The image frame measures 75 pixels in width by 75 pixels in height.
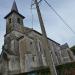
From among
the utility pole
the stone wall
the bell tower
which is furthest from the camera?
the bell tower

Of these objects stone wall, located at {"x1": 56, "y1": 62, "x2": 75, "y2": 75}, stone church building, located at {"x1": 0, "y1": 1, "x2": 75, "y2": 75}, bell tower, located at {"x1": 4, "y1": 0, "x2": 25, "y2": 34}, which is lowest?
stone wall, located at {"x1": 56, "y1": 62, "x2": 75, "y2": 75}

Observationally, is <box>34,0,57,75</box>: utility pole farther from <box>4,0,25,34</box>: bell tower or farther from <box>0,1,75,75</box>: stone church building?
<box>4,0,25,34</box>: bell tower

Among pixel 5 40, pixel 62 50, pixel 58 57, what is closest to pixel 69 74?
pixel 5 40

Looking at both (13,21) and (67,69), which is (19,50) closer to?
(13,21)

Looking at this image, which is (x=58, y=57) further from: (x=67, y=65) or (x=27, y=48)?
(x=67, y=65)

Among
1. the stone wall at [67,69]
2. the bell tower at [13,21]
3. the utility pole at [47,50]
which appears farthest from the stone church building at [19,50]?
the utility pole at [47,50]

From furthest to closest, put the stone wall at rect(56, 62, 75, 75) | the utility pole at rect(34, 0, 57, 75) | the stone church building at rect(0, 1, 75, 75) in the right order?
the stone church building at rect(0, 1, 75, 75), the stone wall at rect(56, 62, 75, 75), the utility pole at rect(34, 0, 57, 75)

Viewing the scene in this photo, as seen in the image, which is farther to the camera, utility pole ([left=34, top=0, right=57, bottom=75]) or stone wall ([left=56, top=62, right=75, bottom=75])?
stone wall ([left=56, top=62, right=75, bottom=75])

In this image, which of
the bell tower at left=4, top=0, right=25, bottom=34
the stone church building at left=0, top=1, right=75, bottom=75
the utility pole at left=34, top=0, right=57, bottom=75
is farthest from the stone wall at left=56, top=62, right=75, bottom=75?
the bell tower at left=4, top=0, right=25, bottom=34

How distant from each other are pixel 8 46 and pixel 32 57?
6187 mm

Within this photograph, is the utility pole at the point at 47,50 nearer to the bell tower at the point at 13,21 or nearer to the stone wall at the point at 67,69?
the stone wall at the point at 67,69

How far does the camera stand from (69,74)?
32.1ft

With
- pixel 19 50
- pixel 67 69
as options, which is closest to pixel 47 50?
pixel 67 69

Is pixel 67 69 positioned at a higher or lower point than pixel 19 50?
lower
